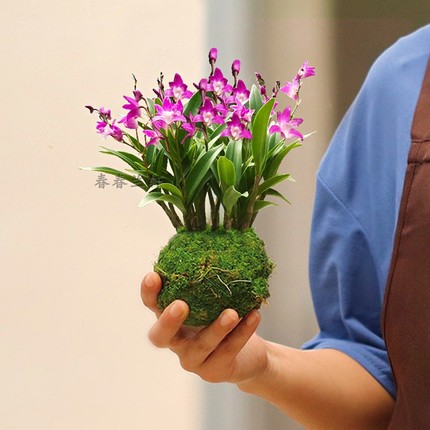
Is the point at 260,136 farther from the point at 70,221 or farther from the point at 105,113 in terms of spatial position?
the point at 70,221

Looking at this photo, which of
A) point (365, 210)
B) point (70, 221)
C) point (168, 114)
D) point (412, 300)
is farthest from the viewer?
point (70, 221)

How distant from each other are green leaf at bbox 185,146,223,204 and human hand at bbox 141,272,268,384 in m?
0.08

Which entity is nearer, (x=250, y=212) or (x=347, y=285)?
(x=250, y=212)

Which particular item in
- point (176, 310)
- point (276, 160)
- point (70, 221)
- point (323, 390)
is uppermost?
point (276, 160)

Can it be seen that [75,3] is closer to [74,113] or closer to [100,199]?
[74,113]

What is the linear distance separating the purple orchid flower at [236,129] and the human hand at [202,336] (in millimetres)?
144

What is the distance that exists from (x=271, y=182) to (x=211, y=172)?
0.19ft

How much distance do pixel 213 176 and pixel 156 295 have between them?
122 millimetres

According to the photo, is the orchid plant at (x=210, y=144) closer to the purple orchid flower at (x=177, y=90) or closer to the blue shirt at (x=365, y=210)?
the purple orchid flower at (x=177, y=90)

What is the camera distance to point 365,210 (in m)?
0.91

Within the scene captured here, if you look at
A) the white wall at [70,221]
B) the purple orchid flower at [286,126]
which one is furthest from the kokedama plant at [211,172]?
the white wall at [70,221]

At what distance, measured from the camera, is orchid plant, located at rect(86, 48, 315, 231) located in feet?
2.08

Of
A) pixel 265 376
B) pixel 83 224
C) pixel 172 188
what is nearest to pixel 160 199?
pixel 172 188

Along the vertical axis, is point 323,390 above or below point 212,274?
below
